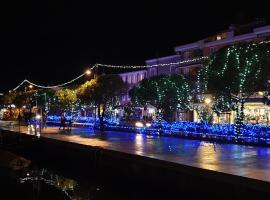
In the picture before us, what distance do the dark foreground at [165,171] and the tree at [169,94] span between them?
1409 cm

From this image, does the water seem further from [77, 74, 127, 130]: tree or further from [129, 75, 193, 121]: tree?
[77, 74, 127, 130]: tree

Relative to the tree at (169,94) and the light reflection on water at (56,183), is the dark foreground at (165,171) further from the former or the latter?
the tree at (169,94)

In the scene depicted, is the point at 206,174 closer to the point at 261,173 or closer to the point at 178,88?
the point at 261,173

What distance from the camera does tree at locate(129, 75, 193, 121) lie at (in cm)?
3684

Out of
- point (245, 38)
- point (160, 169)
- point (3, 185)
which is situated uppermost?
point (245, 38)

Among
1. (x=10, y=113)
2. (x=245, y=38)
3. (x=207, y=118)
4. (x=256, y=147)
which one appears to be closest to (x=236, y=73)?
(x=256, y=147)

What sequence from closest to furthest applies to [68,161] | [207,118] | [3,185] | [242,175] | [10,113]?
[242,175], [3,185], [68,161], [207,118], [10,113]

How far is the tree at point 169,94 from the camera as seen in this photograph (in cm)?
3684

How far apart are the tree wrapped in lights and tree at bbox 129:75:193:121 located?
9080mm

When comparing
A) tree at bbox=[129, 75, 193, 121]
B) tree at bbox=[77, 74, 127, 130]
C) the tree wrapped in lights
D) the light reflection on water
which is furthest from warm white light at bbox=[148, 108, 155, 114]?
the light reflection on water

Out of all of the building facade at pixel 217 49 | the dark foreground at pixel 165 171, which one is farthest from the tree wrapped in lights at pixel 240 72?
the dark foreground at pixel 165 171

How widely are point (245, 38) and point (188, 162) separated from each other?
97.0ft

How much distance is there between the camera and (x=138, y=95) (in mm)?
39094

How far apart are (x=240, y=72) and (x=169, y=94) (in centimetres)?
1157
